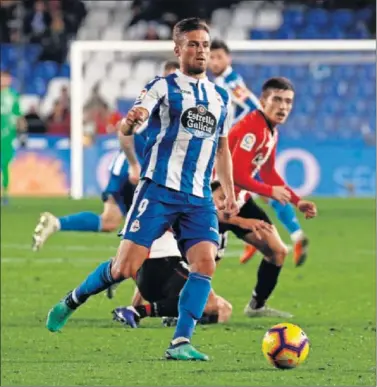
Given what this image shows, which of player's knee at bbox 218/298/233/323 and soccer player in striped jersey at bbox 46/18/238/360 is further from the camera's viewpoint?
player's knee at bbox 218/298/233/323

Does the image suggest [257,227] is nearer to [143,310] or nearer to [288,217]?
[143,310]

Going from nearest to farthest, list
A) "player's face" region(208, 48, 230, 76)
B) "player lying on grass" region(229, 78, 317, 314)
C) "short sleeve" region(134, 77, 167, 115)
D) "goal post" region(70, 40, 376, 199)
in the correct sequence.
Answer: "short sleeve" region(134, 77, 167, 115) → "player lying on grass" region(229, 78, 317, 314) → "player's face" region(208, 48, 230, 76) → "goal post" region(70, 40, 376, 199)

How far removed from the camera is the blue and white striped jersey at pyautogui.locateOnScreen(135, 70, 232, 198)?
23.6ft

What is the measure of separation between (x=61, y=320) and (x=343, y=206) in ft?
44.4

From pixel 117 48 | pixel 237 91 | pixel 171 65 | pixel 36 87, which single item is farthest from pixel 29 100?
pixel 171 65

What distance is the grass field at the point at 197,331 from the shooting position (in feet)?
21.3

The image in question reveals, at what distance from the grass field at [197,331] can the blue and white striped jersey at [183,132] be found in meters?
0.96

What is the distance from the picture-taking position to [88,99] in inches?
1008

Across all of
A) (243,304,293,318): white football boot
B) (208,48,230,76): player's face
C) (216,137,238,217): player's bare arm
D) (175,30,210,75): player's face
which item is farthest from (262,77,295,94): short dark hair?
(208,48,230,76): player's face

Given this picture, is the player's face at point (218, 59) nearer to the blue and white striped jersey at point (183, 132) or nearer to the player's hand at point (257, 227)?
the player's hand at point (257, 227)

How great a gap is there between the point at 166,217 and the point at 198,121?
1.78ft

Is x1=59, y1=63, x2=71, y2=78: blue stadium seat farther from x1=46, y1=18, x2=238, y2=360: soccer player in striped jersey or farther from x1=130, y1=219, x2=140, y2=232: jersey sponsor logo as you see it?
x1=130, y1=219, x2=140, y2=232: jersey sponsor logo

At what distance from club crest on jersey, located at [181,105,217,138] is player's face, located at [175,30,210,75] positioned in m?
0.20

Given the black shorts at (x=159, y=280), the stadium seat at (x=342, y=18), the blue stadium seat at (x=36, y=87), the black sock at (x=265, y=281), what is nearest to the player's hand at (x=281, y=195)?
the black sock at (x=265, y=281)
